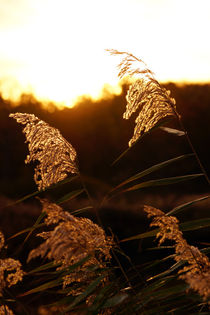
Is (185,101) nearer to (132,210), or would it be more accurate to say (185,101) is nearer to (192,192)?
(192,192)

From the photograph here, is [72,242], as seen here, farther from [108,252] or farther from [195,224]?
[195,224]

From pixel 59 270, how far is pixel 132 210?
681 centimetres

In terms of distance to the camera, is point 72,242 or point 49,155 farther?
point 49,155

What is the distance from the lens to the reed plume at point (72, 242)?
1599mm

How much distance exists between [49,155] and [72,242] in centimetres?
78

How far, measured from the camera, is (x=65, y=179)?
7.44ft

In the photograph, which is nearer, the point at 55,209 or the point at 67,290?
the point at 55,209

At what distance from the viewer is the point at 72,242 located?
1.66 meters

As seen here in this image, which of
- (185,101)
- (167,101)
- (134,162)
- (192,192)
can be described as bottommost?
(192,192)

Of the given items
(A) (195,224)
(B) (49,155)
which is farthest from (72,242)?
(B) (49,155)

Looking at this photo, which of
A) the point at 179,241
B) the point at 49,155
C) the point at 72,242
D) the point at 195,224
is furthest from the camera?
the point at 49,155

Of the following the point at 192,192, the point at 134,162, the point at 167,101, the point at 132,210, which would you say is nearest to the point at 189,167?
the point at 192,192

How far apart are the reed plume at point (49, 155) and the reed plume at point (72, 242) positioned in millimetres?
371

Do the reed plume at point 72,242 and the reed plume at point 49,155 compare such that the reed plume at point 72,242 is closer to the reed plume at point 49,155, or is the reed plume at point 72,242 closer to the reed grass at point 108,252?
the reed grass at point 108,252
